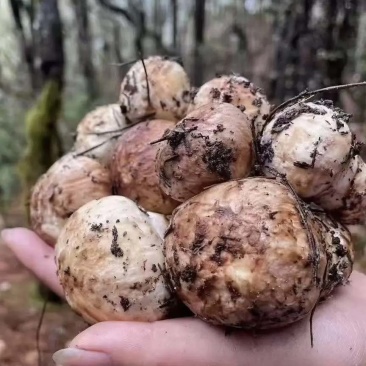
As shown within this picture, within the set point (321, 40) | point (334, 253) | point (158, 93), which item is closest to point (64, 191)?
point (158, 93)

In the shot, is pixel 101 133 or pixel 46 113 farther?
pixel 46 113

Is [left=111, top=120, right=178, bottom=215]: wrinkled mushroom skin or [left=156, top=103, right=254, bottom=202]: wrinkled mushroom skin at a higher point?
[left=156, top=103, right=254, bottom=202]: wrinkled mushroom skin

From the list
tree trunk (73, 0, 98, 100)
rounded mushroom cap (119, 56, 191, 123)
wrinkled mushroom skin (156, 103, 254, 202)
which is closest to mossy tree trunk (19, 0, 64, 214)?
rounded mushroom cap (119, 56, 191, 123)

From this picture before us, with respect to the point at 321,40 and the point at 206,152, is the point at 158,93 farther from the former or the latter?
the point at 321,40

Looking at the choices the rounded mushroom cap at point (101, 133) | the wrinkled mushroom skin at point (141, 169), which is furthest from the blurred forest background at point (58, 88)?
the wrinkled mushroom skin at point (141, 169)

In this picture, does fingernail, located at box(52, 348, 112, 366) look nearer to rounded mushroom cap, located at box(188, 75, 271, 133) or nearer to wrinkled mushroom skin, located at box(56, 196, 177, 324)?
wrinkled mushroom skin, located at box(56, 196, 177, 324)

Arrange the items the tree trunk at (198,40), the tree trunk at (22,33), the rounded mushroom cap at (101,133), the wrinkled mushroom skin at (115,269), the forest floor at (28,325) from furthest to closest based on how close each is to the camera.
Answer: the tree trunk at (198,40), the tree trunk at (22,33), the forest floor at (28,325), the rounded mushroom cap at (101,133), the wrinkled mushroom skin at (115,269)

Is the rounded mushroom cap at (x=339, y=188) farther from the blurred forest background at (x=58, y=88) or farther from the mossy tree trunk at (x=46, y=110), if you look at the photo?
the mossy tree trunk at (x=46, y=110)
